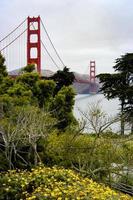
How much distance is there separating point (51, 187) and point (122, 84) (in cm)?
1504

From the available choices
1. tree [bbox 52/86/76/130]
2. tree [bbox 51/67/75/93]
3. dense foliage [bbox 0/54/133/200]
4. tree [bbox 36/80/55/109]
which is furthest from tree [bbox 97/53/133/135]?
dense foliage [bbox 0/54/133/200]

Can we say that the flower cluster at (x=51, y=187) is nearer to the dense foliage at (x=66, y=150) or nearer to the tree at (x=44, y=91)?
the dense foliage at (x=66, y=150)

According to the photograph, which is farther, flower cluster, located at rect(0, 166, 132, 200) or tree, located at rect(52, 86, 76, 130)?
tree, located at rect(52, 86, 76, 130)

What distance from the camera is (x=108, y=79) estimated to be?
22031mm

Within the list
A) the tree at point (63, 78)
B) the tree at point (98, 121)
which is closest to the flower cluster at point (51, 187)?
the tree at point (98, 121)

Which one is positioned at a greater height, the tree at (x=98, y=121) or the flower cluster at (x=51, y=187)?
the tree at (x=98, y=121)

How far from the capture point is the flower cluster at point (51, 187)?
6.43 metres

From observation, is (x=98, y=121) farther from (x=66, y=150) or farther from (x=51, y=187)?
(x=51, y=187)

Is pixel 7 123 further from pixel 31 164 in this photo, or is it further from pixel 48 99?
pixel 48 99

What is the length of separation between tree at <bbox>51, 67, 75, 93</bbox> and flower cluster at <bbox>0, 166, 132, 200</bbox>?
13.4 meters

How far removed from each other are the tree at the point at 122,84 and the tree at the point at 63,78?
1.38 metres

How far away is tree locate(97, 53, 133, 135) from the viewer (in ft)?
70.8

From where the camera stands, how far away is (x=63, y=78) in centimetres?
2192

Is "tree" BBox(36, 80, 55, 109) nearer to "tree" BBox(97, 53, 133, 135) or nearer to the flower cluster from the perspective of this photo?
"tree" BBox(97, 53, 133, 135)
